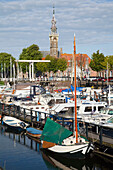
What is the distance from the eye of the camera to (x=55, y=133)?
22422 millimetres

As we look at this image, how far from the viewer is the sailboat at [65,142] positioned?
68.2 ft

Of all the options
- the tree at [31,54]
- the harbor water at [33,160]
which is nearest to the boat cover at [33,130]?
the harbor water at [33,160]

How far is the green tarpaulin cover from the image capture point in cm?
2194

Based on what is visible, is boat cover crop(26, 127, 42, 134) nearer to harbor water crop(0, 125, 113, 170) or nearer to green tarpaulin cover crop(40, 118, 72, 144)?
harbor water crop(0, 125, 113, 170)

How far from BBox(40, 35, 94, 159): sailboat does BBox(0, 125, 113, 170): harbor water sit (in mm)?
704

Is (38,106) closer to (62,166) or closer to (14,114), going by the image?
(14,114)

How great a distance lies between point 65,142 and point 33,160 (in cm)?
321

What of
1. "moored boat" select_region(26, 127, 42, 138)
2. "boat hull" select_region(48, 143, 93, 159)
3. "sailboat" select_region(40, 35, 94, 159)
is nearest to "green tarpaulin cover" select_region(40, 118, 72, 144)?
"sailboat" select_region(40, 35, 94, 159)

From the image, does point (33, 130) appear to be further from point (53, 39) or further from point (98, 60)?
point (53, 39)

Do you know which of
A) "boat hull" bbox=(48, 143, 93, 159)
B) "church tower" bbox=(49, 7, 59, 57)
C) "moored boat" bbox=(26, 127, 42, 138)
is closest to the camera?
"boat hull" bbox=(48, 143, 93, 159)

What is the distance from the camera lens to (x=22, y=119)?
3412 centimetres

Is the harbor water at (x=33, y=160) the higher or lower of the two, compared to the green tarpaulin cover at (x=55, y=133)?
lower

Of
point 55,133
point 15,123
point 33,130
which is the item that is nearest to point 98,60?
point 15,123

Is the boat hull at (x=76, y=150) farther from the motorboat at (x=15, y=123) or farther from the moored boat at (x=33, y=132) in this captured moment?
the motorboat at (x=15, y=123)
